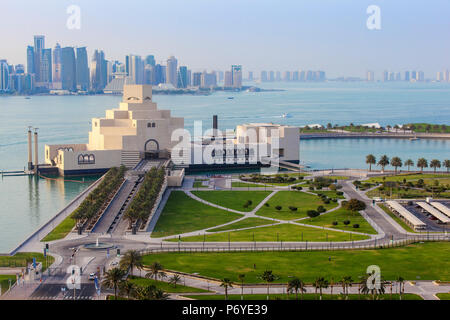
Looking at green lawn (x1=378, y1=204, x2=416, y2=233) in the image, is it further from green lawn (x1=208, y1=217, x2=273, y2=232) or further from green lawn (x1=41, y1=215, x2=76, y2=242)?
green lawn (x1=41, y1=215, x2=76, y2=242)

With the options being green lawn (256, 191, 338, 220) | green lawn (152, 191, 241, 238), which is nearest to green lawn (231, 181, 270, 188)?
green lawn (256, 191, 338, 220)

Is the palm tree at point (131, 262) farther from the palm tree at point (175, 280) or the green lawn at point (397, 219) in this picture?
the green lawn at point (397, 219)

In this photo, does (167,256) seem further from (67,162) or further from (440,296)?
(67,162)

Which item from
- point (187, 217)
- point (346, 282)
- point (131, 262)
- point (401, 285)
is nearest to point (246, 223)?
point (187, 217)

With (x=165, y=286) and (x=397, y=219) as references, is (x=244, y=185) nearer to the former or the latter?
(x=397, y=219)

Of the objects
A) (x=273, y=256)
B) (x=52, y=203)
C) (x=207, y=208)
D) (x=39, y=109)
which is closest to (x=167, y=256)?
(x=273, y=256)

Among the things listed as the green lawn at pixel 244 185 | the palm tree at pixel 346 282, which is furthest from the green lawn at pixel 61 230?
the green lawn at pixel 244 185
